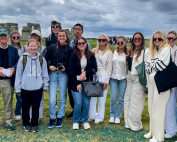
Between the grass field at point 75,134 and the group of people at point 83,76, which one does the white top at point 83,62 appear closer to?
the group of people at point 83,76

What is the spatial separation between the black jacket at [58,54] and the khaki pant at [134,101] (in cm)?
162

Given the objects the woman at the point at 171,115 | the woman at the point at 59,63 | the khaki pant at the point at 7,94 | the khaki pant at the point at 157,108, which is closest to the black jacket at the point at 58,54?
the woman at the point at 59,63

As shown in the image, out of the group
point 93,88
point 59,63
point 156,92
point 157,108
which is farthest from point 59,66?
point 157,108

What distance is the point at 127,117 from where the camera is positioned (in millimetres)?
5137

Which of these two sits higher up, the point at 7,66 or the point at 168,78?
the point at 7,66

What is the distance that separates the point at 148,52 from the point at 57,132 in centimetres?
288

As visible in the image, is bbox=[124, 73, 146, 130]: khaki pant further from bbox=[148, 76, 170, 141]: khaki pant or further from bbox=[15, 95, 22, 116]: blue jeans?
bbox=[15, 95, 22, 116]: blue jeans

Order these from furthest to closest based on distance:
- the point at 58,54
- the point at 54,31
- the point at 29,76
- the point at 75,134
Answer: the point at 54,31
the point at 58,54
the point at 75,134
the point at 29,76

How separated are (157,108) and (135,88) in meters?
A: 0.75

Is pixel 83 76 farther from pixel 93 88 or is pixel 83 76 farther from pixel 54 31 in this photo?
pixel 54 31

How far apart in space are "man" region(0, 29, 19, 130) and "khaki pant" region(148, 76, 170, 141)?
3.22 metres

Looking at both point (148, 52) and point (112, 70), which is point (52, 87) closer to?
point (112, 70)

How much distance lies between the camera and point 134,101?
4891mm

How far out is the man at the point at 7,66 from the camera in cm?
472
